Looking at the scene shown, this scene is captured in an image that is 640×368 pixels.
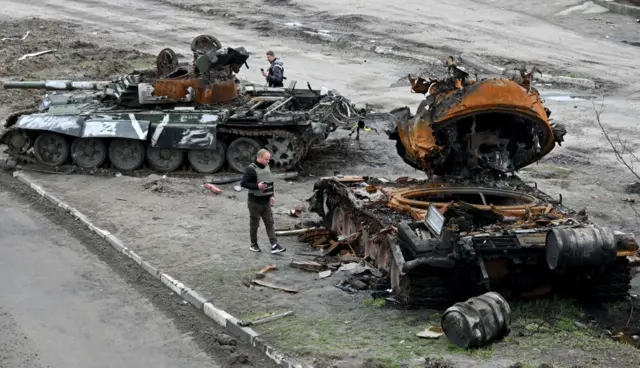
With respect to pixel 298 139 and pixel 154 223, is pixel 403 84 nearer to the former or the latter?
pixel 298 139

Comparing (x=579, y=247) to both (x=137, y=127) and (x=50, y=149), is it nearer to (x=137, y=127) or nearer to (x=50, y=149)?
(x=137, y=127)

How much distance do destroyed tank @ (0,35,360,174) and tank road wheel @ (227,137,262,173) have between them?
0.02 metres

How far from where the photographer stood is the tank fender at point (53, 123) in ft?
69.8

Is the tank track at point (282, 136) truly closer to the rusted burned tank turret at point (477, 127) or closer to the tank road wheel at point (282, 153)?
the tank road wheel at point (282, 153)

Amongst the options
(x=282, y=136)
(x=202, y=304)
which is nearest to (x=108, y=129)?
(x=282, y=136)

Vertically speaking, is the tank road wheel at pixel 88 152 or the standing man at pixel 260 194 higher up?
the standing man at pixel 260 194

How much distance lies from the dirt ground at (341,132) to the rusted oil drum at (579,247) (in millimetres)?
768

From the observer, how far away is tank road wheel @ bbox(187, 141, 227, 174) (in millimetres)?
21547

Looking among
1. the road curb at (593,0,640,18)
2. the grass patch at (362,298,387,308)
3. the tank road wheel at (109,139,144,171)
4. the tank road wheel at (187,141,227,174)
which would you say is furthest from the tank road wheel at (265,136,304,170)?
the road curb at (593,0,640,18)

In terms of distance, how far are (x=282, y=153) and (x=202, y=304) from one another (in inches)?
342

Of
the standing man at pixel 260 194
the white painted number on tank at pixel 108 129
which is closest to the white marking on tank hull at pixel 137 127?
the white painted number on tank at pixel 108 129

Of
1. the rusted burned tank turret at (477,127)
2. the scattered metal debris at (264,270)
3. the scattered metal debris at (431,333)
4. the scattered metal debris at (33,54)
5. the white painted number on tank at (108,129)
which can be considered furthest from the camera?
the scattered metal debris at (33,54)

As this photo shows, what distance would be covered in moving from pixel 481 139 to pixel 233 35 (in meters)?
25.6

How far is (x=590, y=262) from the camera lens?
472 inches
